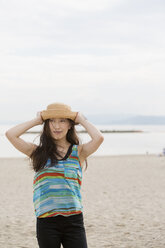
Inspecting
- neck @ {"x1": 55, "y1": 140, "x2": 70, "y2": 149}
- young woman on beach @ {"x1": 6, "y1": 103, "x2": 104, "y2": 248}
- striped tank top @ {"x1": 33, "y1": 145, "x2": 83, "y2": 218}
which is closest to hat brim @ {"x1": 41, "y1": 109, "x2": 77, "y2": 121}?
young woman on beach @ {"x1": 6, "y1": 103, "x2": 104, "y2": 248}

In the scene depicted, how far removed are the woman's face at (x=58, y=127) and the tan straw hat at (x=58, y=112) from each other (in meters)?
0.06

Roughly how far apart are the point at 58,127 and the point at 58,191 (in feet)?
1.60

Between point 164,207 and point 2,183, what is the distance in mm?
6918

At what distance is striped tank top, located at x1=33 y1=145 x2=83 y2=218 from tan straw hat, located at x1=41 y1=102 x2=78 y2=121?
1.10 ft

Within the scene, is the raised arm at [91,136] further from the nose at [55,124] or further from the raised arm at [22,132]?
the raised arm at [22,132]

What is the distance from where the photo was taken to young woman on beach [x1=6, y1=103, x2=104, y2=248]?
104 inches

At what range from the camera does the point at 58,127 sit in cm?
284

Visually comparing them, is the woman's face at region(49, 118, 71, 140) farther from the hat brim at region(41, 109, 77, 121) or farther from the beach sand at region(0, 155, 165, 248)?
the beach sand at region(0, 155, 165, 248)

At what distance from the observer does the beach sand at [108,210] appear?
242 inches

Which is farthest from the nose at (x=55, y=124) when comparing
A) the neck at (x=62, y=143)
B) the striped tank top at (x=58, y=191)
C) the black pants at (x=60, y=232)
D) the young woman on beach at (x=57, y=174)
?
the black pants at (x=60, y=232)

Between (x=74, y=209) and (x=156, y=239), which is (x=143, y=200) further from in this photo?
(x=74, y=209)

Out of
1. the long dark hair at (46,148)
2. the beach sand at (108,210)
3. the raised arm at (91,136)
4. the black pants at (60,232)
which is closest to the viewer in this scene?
the black pants at (60,232)

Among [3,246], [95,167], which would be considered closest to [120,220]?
[3,246]

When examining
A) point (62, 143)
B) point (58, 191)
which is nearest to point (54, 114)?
point (62, 143)
